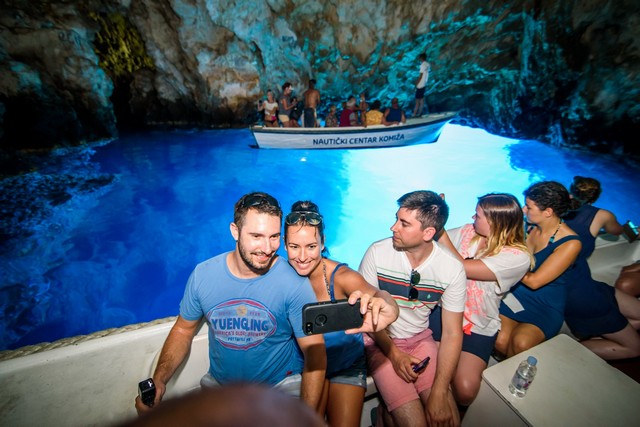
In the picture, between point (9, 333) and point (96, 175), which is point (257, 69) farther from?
point (9, 333)

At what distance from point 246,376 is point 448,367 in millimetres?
1569

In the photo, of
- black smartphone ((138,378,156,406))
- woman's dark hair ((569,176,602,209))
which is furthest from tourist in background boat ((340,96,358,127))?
black smartphone ((138,378,156,406))

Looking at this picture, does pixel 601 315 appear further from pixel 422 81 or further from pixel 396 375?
pixel 422 81

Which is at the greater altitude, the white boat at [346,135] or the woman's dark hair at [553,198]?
the white boat at [346,135]

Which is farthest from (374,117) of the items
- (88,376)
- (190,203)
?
(88,376)

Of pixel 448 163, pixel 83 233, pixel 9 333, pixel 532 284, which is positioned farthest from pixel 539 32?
pixel 9 333

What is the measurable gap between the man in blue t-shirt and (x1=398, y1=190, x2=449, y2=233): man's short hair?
41.5 inches

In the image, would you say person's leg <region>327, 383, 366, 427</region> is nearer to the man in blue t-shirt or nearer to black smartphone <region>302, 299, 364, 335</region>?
the man in blue t-shirt

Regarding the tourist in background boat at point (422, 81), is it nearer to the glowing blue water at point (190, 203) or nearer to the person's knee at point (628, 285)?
the glowing blue water at point (190, 203)

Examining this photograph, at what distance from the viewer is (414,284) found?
7.48ft

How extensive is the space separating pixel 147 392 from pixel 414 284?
202cm

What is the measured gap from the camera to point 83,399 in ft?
6.62

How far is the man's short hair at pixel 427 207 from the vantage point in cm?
219

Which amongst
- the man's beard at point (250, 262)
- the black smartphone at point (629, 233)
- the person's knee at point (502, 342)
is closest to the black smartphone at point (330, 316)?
the man's beard at point (250, 262)
